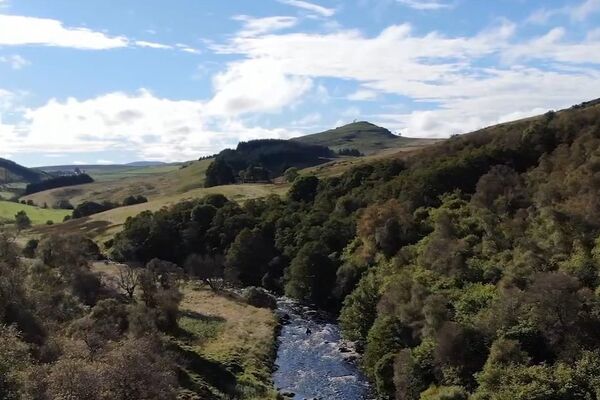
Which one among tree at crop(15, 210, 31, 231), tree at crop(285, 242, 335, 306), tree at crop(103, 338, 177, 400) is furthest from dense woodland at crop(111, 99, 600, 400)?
tree at crop(15, 210, 31, 231)

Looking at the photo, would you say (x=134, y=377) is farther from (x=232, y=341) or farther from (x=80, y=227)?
(x=80, y=227)

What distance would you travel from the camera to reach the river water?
59.3 meters

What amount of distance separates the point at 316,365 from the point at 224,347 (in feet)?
39.3

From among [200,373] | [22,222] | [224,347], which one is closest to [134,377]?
[200,373]

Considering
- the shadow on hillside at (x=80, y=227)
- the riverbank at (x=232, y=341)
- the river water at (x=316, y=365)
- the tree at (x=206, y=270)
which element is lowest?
the river water at (x=316, y=365)

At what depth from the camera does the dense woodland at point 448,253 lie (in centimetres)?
4972

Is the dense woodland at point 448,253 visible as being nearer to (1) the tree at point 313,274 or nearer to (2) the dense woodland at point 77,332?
(1) the tree at point 313,274

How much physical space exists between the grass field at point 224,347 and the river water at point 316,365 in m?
1.96

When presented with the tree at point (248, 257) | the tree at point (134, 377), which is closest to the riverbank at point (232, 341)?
the tree at point (134, 377)

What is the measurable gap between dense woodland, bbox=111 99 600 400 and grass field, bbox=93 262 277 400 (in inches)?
458

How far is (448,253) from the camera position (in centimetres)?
7306

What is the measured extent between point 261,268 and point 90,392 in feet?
283

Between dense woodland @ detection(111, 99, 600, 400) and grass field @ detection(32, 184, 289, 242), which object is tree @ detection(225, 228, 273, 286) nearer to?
dense woodland @ detection(111, 99, 600, 400)

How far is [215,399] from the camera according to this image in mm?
54250
